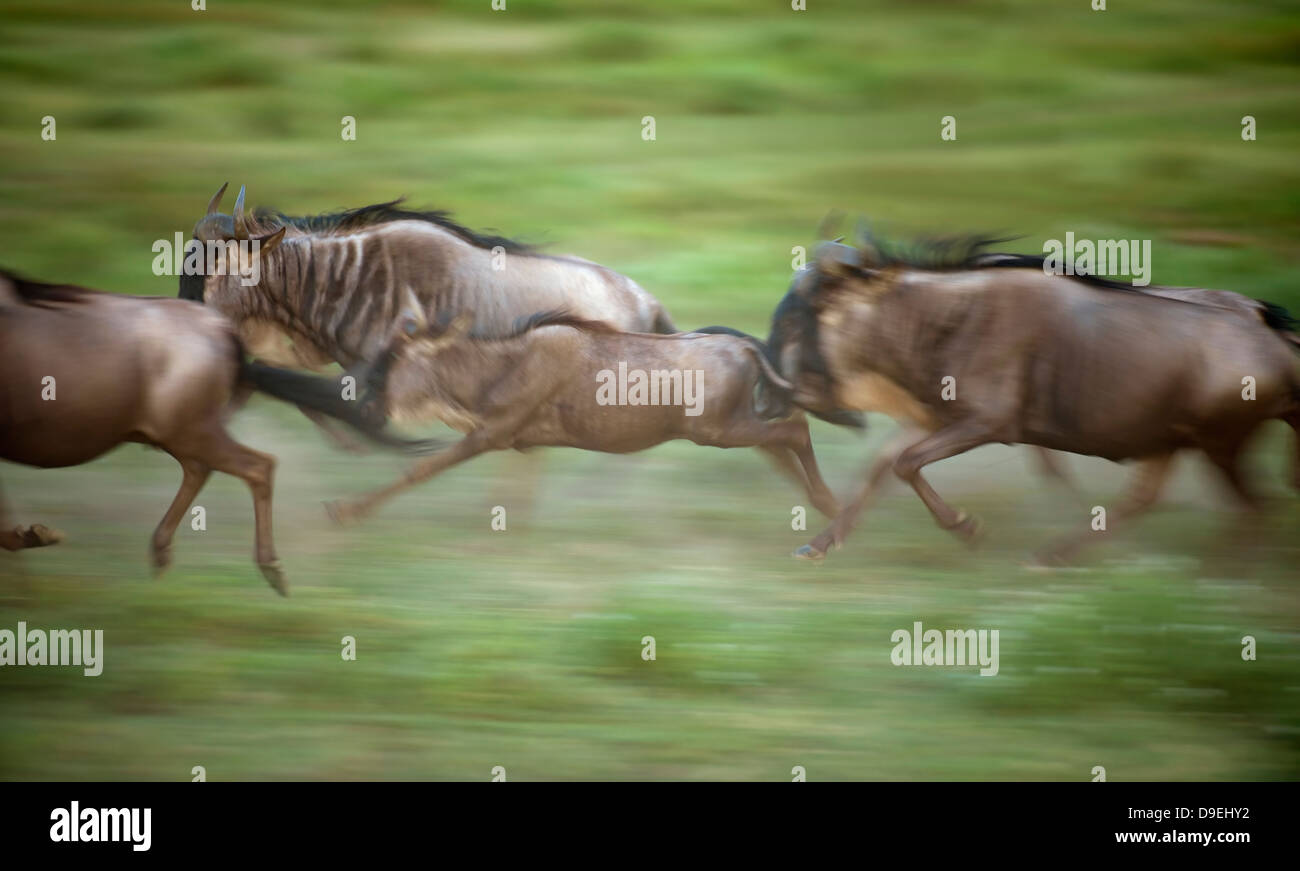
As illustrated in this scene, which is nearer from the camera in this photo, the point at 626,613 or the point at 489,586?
the point at 626,613

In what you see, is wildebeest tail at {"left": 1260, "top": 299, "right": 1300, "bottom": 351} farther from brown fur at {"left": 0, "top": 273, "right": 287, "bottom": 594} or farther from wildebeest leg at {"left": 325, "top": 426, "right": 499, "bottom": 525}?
brown fur at {"left": 0, "top": 273, "right": 287, "bottom": 594}

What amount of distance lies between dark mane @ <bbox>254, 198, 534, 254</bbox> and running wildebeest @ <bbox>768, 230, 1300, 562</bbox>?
4.07ft

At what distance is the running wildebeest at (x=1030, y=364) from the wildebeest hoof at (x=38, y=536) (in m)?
2.75

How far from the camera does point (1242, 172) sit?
8.27 meters

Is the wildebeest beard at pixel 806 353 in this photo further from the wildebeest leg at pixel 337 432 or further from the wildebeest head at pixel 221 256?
the wildebeest head at pixel 221 256

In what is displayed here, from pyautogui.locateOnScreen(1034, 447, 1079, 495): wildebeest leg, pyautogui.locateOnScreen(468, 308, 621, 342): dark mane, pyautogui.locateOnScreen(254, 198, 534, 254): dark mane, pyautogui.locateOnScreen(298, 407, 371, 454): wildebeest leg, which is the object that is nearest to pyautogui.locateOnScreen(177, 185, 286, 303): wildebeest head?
pyautogui.locateOnScreen(254, 198, 534, 254): dark mane

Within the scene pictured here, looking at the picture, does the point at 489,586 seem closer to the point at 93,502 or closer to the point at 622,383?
the point at 622,383

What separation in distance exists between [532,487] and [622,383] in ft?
2.96

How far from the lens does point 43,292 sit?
4.88m

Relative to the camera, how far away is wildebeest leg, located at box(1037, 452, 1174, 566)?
5395 mm

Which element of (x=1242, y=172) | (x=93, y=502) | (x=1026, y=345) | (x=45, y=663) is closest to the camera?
(x=45, y=663)

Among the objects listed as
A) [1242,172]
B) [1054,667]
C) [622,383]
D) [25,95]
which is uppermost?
[25,95]

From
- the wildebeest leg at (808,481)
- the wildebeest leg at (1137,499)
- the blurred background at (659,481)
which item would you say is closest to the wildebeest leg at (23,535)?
the blurred background at (659,481)
